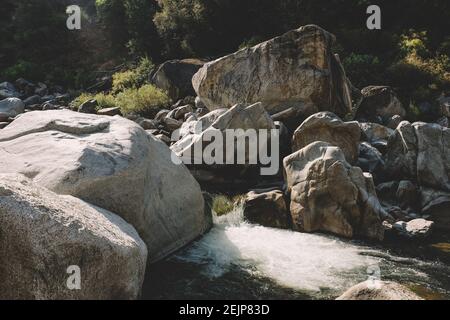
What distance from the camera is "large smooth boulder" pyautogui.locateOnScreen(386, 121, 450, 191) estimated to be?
10.8m

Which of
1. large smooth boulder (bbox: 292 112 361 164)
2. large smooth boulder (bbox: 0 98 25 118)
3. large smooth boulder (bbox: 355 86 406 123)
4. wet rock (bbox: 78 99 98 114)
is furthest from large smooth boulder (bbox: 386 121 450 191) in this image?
large smooth boulder (bbox: 0 98 25 118)

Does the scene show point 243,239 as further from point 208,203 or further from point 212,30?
point 212,30

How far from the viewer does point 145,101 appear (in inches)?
748

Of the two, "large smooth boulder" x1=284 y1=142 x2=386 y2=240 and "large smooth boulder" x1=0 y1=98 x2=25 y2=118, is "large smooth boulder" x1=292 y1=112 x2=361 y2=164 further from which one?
"large smooth boulder" x1=0 y1=98 x2=25 y2=118

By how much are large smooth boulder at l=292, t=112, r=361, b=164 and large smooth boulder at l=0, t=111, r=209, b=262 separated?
379 centimetres

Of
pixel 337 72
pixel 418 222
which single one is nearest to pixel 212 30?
pixel 337 72

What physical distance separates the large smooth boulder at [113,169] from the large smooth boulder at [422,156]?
5.37 metres

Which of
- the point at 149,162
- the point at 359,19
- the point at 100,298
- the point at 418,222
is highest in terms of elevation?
the point at 359,19

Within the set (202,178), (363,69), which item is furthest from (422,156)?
(363,69)

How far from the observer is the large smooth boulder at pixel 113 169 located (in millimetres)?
6969

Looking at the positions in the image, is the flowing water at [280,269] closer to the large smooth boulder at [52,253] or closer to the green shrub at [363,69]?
the large smooth boulder at [52,253]

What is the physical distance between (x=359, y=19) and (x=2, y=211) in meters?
22.0

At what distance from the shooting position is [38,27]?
31922mm

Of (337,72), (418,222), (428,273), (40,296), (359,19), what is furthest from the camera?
(359,19)
